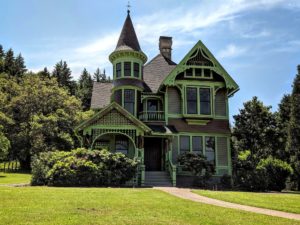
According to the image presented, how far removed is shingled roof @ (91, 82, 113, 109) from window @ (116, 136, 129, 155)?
508 cm

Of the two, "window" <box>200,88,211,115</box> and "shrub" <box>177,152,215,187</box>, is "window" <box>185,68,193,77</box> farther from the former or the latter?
"shrub" <box>177,152,215,187</box>

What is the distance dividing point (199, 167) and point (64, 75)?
217 feet

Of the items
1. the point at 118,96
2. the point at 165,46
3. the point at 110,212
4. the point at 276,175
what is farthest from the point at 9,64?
the point at 110,212

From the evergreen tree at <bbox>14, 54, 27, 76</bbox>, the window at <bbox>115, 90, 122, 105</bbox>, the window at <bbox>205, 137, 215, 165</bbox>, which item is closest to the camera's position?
the window at <bbox>205, 137, 215, 165</bbox>

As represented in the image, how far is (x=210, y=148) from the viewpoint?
26.6 m

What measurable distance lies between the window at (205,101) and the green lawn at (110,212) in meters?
14.4

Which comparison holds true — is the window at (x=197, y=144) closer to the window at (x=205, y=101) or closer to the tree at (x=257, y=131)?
the window at (x=205, y=101)

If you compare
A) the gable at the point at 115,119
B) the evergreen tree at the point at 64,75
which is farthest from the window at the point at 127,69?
the evergreen tree at the point at 64,75

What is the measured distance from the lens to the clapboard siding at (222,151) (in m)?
26.6

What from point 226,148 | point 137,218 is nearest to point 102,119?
point 226,148

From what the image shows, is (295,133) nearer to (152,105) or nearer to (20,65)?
(152,105)

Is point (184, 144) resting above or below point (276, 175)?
above

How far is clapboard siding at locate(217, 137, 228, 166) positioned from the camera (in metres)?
26.6

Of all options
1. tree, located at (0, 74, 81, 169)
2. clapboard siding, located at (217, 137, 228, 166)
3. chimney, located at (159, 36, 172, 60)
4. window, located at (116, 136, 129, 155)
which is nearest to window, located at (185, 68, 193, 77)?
clapboard siding, located at (217, 137, 228, 166)
